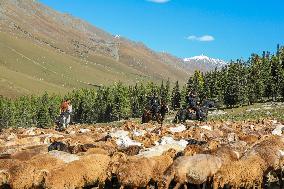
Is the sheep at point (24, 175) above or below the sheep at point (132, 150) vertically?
below

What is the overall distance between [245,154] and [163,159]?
127 inches

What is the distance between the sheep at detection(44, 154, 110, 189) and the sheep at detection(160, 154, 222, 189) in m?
2.66

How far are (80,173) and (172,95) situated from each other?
12622cm

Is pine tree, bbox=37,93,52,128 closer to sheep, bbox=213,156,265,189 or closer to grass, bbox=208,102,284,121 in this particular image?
grass, bbox=208,102,284,121

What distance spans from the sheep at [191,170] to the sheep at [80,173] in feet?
8.72

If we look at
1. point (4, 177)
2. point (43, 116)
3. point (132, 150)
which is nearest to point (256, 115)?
point (132, 150)

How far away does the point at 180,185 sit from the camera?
15352 millimetres

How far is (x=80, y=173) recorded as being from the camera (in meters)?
15.9

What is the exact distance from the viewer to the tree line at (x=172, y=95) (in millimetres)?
108312

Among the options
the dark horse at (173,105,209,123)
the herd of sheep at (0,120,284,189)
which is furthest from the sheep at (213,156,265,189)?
the dark horse at (173,105,209,123)

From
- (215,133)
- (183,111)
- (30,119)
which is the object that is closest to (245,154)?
(215,133)

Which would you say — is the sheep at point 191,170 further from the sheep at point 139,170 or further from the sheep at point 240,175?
the sheep at point 139,170

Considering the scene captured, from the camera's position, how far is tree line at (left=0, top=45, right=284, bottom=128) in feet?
355

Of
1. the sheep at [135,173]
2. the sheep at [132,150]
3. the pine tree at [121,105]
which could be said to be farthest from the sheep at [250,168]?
the pine tree at [121,105]
